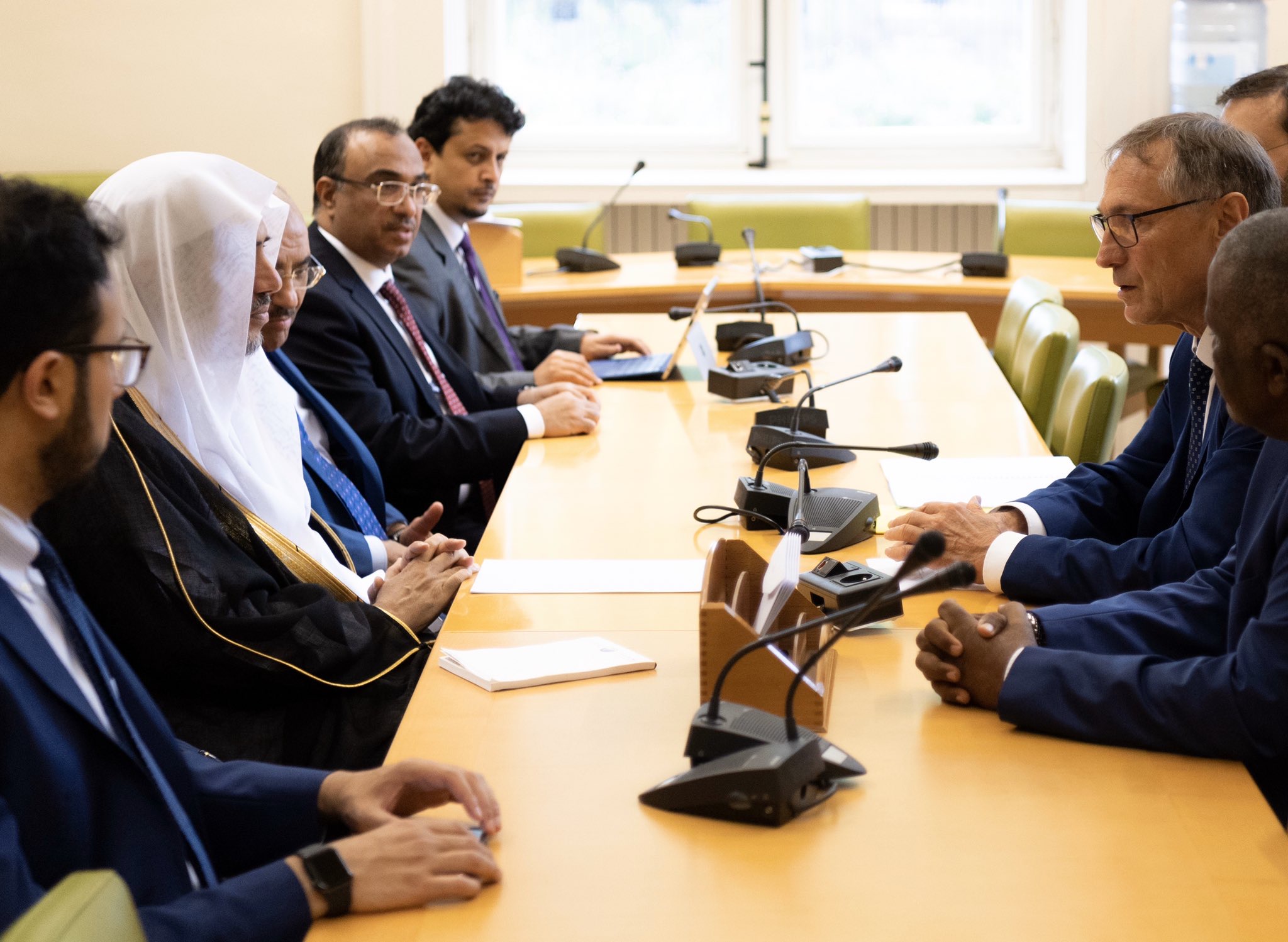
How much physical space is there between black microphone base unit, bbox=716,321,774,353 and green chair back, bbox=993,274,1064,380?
0.65 meters

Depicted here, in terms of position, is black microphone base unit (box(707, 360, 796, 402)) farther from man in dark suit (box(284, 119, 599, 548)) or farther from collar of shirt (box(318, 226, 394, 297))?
collar of shirt (box(318, 226, 394, 297))

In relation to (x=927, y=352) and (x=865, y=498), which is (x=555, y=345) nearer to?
(x=927, y=352)

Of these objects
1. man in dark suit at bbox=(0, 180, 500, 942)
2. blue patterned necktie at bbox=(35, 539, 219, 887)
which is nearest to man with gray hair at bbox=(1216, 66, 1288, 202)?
man in dark suit at bbox=(0, 180, 500, 942)

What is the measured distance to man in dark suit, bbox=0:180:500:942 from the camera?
1.11 meters

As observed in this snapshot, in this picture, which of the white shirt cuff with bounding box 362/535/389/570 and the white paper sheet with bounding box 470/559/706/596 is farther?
the white shirt cuff with bounding box 362/535/389/570

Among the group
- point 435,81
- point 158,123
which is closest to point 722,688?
point 435,81

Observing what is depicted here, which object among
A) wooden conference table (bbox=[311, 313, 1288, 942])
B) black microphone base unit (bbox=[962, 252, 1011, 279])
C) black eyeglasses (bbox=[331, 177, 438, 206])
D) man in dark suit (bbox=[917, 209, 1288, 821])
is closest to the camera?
wooden conference table (bbox=[311, 313, 1288, 942])

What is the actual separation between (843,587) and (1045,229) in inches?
160

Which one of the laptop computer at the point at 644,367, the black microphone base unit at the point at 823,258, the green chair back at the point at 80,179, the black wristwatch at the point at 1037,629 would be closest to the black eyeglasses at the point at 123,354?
the black wristwatch at the point at 1037,629

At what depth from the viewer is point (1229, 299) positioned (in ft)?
4.25

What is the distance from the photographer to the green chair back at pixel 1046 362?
306cm

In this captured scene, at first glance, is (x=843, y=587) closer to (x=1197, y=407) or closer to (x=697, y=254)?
(x=1197, y=407)

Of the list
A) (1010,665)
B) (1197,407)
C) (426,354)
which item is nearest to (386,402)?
(426,354)

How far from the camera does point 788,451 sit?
2.51 m
